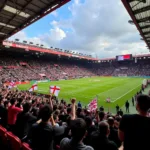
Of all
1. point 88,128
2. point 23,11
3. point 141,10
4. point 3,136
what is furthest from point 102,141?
point 23,11

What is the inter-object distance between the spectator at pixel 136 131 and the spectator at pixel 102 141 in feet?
0.95

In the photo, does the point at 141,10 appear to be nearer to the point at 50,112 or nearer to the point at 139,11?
the point at 139,11

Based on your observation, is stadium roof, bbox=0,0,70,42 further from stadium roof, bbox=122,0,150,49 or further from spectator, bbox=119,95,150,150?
spectator, bbox=119,95,150,150

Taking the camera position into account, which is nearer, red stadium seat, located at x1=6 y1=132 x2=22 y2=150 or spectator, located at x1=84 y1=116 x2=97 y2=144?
red stadium seat, located at x1=6 y1=132 x2=22 y2=150

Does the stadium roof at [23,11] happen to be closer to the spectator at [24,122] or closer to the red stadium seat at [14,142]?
the spectator at [24,122]

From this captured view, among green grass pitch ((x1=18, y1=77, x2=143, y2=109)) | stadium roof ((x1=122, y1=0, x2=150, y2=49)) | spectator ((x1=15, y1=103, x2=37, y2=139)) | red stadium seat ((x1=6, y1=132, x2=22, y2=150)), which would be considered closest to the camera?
red stadium seat ((x1=6, y1=132, x2=22, y2=150))

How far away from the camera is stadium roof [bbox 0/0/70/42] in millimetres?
10930

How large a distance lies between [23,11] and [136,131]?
41.3 ft

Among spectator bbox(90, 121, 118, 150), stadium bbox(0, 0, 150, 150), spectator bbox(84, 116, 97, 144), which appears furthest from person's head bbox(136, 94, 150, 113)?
spectator bbox(84, 116, 97, 144)

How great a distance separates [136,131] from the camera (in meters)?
2.45

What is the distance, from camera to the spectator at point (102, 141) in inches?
108

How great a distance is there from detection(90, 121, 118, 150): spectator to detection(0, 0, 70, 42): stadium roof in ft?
32.0

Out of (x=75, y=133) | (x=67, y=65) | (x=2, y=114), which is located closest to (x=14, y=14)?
(x=2, y=114)

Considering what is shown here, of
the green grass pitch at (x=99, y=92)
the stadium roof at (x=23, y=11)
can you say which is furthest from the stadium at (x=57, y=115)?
the green grass pitch at (x=99, y=92)
